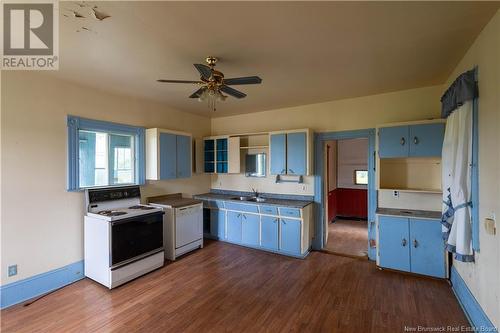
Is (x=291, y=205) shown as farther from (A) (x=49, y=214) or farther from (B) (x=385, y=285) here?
(A) (x=49, y=214)

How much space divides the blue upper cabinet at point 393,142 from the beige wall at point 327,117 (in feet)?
1.32

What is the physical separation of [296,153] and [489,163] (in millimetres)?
2468

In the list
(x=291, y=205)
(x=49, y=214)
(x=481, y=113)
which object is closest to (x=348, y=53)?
(x=481, y=113)

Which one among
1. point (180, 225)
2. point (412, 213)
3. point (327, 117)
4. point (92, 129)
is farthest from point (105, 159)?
point (412, 213)

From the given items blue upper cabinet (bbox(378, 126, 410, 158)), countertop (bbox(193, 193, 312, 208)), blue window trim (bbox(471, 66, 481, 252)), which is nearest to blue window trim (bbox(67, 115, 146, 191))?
countertop (bbox(193, 193, 312, 208))

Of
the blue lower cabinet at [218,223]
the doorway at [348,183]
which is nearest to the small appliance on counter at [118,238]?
the blue lower cabinet at [218,223]

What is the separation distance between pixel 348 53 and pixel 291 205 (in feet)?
7.81

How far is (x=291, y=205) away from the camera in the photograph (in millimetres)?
3832

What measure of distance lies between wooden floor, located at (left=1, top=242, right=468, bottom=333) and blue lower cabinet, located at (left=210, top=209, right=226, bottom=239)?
1120 millimetres

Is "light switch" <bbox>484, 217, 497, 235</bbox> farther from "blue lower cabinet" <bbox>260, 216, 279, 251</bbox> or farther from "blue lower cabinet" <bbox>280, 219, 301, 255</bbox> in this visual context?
"blue lower cabinet" <bbox>260, 216, 279, 251</bbox>

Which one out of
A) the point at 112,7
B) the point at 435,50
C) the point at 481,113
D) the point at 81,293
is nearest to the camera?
the point at 112,7

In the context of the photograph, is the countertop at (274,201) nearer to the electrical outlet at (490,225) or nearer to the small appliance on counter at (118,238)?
the small appliance on counter at (118,238)

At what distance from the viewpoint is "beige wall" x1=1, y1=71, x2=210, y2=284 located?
8.30 feet

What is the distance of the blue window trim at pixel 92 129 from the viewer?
302 cm
